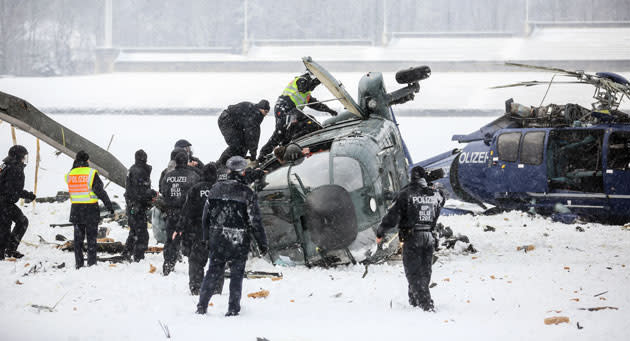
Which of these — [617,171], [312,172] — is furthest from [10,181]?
[617,171]

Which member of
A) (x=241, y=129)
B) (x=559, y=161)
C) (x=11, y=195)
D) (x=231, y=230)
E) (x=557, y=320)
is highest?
(x=241, y=129)

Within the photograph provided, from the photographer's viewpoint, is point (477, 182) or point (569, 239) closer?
point (569, 239)

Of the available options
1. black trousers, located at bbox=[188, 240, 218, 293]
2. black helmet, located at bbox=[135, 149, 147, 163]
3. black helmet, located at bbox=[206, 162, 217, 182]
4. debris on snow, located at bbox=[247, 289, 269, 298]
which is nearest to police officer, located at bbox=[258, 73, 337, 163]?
black helmet, located at bbox=[135, 149, 147, 163]

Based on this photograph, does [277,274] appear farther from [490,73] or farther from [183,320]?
[490,73]

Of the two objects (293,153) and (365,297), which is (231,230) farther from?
(293,153)

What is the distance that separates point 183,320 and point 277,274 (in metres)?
2.12

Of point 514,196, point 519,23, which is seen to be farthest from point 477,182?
point 519,23

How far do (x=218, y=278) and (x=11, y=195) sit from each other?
16.1 feet

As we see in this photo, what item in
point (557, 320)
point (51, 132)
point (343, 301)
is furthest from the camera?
point (51, 132)

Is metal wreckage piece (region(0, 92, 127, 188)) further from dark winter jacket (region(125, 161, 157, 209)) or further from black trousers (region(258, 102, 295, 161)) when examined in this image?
black trousers (region(258, 102, 295, 161))

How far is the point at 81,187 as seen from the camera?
8.82 metres

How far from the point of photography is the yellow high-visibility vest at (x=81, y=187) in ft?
28.8

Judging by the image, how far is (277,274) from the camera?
7734 millimetres

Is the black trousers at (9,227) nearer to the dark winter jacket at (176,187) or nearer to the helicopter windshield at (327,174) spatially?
the dark winter jacket at (176,187)
